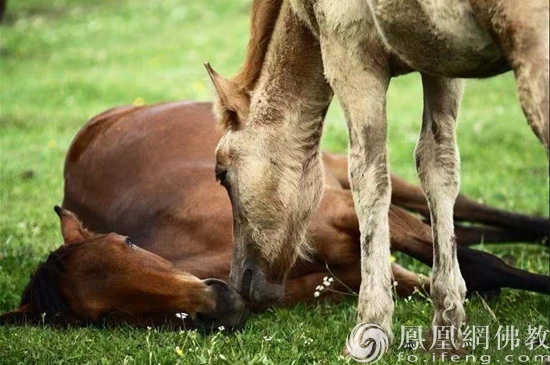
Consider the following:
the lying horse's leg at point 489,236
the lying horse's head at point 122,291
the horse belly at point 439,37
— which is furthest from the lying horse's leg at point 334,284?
the horse belly at point 439,37

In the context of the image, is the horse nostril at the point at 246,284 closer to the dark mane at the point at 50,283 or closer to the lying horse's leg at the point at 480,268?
the dark mane at the point at 50,283

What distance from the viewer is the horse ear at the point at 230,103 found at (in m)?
4.92

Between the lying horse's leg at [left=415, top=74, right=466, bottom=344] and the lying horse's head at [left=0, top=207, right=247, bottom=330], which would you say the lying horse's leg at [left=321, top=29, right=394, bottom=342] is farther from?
the lying horse's head at [left=0, top=207, right=247, bottom=330]

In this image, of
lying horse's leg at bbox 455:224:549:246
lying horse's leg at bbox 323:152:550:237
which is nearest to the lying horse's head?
lying horse's leg at bbox 455:224:549:246

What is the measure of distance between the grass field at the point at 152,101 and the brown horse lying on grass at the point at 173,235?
135 millimetres

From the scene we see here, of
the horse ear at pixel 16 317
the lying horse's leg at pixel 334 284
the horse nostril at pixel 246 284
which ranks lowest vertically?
the horse ear at pixel 16 317

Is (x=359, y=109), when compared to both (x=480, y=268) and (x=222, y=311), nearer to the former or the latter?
(x=222, y=311)

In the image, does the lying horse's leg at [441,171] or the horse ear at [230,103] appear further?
the horse ear at [230,103]

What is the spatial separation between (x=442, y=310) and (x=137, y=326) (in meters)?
1.52

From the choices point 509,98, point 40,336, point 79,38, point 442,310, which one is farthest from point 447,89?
point 79,38

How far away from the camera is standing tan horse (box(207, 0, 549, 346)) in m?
3.66

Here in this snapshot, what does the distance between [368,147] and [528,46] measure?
3.65 feet

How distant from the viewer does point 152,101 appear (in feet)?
43.1

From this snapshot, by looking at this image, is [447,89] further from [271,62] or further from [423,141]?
[271,62]
